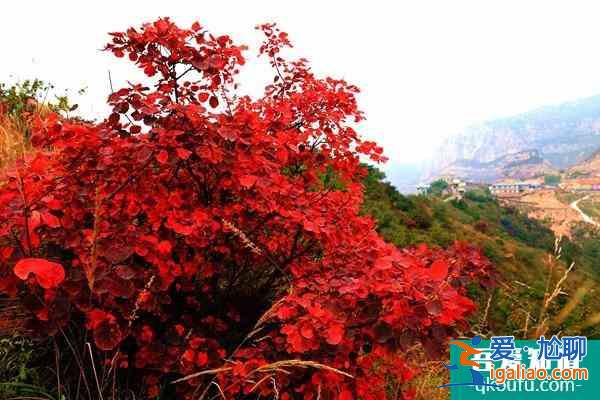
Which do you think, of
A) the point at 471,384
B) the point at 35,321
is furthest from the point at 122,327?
the point at 471,384

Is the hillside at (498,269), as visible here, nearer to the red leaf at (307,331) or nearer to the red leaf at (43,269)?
the red leaf at (307,331)

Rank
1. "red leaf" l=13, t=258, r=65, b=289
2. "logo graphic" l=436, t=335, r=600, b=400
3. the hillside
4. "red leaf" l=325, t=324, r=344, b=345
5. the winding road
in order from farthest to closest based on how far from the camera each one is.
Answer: the winding road < the hillside < "logo graphic" l=436, t=335, r=600, b=400 < "red leaf" l=325, t=324, r=344, b=345 < "red leaf" l=13, t=258, r=65, b=289

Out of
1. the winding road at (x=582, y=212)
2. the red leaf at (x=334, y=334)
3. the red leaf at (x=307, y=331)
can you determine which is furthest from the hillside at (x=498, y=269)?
the winding road at (x=582, y=212)

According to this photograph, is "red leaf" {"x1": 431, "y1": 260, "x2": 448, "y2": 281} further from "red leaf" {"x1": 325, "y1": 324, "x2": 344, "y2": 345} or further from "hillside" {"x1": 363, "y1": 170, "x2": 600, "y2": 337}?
"hillside" {"x1": 363, "y1": 170, "x2": 600, "y2": 337}

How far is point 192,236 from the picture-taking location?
2.57 metres

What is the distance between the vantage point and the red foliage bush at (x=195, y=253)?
2.06 metres

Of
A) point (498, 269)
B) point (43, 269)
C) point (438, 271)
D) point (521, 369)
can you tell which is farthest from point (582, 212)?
point (43, 269)

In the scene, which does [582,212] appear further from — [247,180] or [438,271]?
[247,180]

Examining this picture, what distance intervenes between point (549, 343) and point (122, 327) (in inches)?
103

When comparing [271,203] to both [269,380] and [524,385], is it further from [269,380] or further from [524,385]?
[524,385]

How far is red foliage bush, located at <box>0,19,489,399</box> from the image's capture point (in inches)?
81.3

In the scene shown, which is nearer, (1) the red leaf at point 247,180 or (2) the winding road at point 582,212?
(1) the red leaf at point 247,180

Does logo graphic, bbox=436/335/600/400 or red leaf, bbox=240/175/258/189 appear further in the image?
logo graphic, bbox=436/335/600/400

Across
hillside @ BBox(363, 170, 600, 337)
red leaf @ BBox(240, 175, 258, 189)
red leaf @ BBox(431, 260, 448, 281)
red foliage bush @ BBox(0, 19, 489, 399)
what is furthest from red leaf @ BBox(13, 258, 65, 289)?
hillside @ BBox(363, 170, 600, 337)
